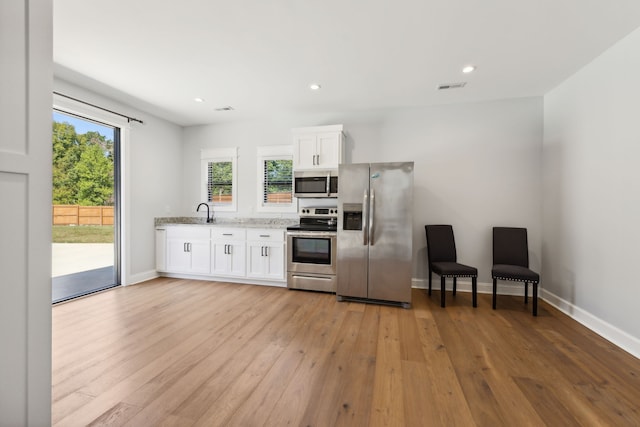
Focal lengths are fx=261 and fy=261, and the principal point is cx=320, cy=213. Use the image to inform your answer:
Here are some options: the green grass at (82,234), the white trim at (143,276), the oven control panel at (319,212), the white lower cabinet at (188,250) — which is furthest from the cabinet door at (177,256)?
the oven control panel at (319,212)

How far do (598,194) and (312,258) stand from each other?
10.9 ft

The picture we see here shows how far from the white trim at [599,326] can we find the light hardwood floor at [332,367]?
0.30ft

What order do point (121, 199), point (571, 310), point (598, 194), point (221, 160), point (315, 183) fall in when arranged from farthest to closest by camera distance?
point (221, 160) → point (315, 183) → point (121, 199) → point (571, 310) → point (598, 194)

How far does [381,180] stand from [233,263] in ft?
8.84

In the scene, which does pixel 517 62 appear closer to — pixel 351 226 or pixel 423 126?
pixel 423 126

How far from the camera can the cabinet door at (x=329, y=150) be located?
4.06 meters

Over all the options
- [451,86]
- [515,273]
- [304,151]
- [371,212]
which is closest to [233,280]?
[304,151]

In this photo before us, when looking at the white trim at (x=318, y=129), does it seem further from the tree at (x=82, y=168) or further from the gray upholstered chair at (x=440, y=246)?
the tree at (x=82, y=168)

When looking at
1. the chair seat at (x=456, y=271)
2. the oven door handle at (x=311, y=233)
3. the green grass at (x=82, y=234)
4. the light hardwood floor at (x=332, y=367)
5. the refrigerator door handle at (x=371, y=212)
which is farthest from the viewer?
the green grass at (x=82, y=234)

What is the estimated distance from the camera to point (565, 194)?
3.20 metres

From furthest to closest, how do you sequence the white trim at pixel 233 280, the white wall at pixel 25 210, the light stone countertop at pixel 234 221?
the light stone countertop at pixel 234 221 < the white trim at pixel 233 280 < the white wall at pixel 25 210

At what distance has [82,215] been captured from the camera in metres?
4.51

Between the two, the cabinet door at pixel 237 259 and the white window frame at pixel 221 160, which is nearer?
the cabinet door at pixel 237 259

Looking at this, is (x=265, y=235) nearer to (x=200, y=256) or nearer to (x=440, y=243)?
(x=200, y=256)
